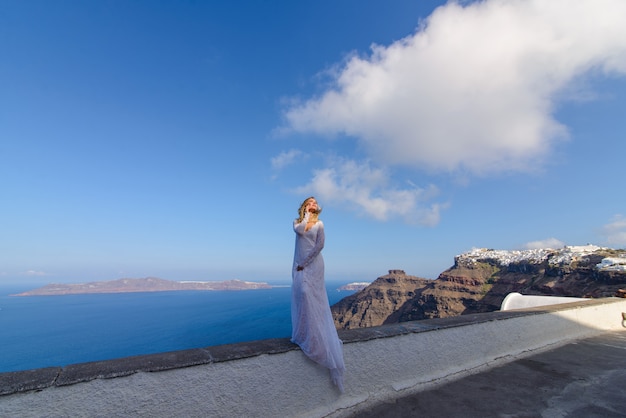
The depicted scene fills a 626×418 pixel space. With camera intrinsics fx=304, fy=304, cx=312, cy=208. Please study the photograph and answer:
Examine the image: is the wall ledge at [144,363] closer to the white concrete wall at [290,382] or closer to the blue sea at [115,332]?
the white concrete wall at [290,382]

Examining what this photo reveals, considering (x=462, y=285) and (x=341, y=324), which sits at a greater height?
(x=462, y=285)

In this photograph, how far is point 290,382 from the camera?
2.43 meters

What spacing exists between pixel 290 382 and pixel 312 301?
25.3 inches

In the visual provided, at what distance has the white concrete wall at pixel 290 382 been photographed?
1.75 metres

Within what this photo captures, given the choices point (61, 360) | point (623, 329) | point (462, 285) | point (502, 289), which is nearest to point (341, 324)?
point (462, 285)

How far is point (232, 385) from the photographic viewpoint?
2.19m

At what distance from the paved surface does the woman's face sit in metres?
1.82

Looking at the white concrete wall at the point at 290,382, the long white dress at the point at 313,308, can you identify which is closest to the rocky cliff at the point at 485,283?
the white concrete wall at the point at 290,382

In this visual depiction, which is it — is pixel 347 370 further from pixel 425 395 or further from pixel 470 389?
pixel 470 389

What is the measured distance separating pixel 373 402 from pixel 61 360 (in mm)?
83385

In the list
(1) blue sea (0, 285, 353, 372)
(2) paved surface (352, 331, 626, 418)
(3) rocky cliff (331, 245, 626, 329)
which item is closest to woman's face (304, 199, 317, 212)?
(2) paved surface (352, 331, 626, 418)

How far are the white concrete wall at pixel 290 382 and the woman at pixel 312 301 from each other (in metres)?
0.13

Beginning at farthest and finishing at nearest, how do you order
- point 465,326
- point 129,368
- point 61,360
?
point 61,360
point 465,326
point 129,368

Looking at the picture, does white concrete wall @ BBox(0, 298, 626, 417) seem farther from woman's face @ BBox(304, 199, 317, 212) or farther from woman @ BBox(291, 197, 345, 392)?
woman's face @ BBox(304, 199, 317, 212)
